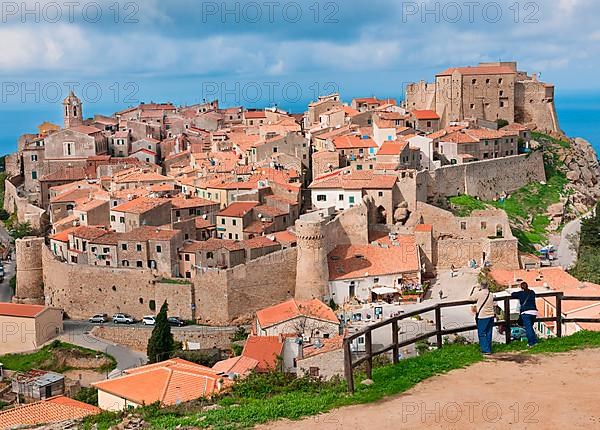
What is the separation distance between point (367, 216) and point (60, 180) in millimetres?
25910

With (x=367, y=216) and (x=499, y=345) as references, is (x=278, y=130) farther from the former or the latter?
(x=499, y=345)

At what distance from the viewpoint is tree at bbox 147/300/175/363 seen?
31.3 m

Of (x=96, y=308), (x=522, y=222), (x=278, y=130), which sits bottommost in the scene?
(x=96, y=308)

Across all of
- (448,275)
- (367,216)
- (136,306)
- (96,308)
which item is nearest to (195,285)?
(136,306)

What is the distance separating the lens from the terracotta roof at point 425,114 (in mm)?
55656

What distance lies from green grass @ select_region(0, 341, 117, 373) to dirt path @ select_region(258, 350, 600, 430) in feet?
81.0

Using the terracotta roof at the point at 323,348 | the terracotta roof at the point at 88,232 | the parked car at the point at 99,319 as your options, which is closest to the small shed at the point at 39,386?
the parked car at the point at 99,319

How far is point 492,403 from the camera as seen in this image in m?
9.42

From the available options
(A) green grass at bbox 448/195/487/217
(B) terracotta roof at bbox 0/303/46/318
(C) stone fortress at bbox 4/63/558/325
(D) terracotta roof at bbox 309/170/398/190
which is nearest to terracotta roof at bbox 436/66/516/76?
(C) stone fortress at bbox 4/63/558/325

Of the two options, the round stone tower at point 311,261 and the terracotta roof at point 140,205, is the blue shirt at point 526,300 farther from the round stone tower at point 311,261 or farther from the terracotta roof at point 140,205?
the terracotta roof at point 140,205

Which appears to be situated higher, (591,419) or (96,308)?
(591,419)

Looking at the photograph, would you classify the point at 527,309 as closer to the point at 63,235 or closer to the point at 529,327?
the point at 529,327

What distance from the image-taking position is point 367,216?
3622 centimetres

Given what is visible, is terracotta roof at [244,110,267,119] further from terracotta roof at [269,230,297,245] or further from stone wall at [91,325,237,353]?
stone wall at [91,325,237,353]
